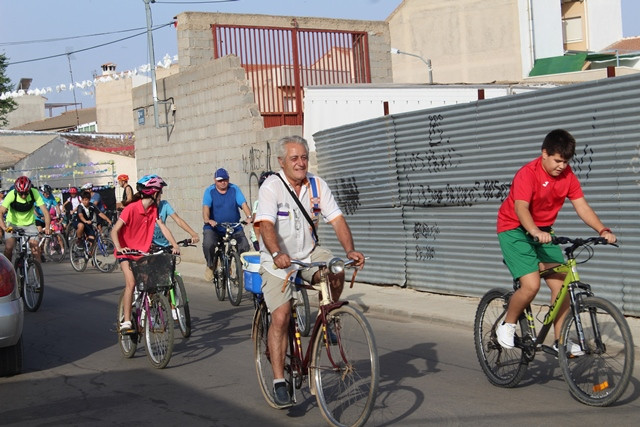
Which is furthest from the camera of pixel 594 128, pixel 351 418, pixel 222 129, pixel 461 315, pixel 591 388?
pixel 222 129

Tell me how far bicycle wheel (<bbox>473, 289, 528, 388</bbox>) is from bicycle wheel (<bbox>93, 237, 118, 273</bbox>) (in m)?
14.5

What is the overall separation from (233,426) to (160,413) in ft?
2.78

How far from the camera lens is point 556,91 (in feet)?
33.2

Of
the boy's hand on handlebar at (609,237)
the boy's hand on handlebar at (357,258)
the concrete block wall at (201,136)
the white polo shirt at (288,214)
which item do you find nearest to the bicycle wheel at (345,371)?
the boy's hand on handlebar at (357,258)

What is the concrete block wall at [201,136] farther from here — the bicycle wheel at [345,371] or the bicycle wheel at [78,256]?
the bicycle wheel at [345,371]

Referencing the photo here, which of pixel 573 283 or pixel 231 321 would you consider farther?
pixel 231 321

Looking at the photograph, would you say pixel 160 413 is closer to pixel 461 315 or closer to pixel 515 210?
pixel 515 210

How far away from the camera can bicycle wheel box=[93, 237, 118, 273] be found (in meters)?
20.5

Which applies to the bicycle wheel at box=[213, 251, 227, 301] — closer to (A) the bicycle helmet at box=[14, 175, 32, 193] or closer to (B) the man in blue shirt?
(B) the man in blue shirt

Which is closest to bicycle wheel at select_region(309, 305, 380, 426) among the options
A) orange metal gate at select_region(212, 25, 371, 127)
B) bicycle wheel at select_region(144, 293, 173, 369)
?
bicycle wheel at select_region(144, 293, 173, 369)

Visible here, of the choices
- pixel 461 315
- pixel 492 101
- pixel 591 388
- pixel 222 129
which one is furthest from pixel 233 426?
pixel 222 129

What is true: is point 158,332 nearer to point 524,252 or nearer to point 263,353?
point 263,353

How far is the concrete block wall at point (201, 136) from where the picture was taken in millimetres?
18125

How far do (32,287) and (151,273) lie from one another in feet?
18.7
